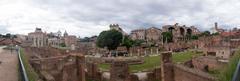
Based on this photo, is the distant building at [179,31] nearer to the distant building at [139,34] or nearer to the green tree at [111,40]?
the distant building at [139,34]

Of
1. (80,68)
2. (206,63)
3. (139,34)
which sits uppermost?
(139,34)

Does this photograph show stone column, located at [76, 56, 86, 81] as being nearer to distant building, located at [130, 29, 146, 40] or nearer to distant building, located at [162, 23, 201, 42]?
distant building, located at [162, 23, 201, 42]

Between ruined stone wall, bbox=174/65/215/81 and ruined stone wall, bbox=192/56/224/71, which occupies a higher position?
ruined stone wall, bbox=174/65/215/81

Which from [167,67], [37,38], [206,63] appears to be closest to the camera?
[167,67]

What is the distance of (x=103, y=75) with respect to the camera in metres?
25.4

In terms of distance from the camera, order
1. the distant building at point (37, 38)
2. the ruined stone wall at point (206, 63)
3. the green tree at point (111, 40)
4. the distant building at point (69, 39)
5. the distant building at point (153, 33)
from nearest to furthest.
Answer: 1. the ruined stone wall at point (206, 63)
2. the green tree at point (111, 40)
3. the distant building at point (153, 33)
4. the distant building at point (37, 38)
5. the distant building at point (69, 39)

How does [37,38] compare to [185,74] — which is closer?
[185,74]

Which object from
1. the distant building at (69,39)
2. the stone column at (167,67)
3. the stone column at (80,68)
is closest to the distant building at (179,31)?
the distant building at (69,39)

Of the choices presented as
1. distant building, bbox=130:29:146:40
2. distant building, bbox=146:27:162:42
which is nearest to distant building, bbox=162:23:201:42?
distant building, bbox=146:27:162:42

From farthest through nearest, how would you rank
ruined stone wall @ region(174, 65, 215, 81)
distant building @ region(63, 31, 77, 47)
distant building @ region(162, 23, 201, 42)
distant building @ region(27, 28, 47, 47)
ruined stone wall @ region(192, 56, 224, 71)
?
distant building @ region(63, 31, 77, 47), distant building @ region(27, 28, 47, 47), distant building @ region(162, 23, 201, 42), ruined stone wall @ region(192, 56, 224, 71), ruined stone wall @ region(174, 65, 215, 81)

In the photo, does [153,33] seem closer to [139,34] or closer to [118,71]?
[139,34]

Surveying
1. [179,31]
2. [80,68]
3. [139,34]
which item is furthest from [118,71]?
[139,34]

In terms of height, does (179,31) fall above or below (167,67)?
above

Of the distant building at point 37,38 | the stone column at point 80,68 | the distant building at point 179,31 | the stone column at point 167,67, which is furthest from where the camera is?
the distant building at point 37,38
